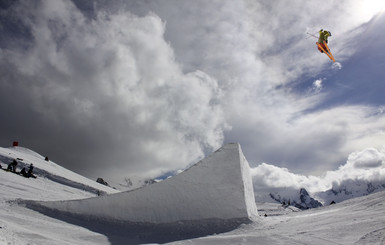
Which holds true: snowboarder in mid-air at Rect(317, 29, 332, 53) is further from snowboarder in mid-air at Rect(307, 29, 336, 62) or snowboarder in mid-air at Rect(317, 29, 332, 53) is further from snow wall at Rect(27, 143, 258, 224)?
snow wall at Rect(27, 143, 258, 224)

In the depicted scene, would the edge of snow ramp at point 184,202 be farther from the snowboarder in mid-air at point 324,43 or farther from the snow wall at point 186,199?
the snowboarder in mid-air at point 324,43

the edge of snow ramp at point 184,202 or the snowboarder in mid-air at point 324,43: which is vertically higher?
the snowboarder in mid-air at point 324,43

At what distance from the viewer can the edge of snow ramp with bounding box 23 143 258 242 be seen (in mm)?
13828

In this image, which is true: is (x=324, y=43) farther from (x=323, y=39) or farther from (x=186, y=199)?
(x=186, y=199)

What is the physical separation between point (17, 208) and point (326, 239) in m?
13.3

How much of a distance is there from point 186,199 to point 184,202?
17 cm

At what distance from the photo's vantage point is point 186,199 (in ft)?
47.3

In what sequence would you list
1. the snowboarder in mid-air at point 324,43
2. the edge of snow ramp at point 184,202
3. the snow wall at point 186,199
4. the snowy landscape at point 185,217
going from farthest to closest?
the snowboarder in mid-air at point 324,43 < the snow wall at point 186,199 < the edge of snow ramp at point 184,202 < the snowy landscape at point 185,217

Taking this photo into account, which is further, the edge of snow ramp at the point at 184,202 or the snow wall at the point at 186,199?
the snow wall at the point at 186,199

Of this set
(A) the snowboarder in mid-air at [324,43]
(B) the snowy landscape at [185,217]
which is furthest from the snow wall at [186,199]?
(A) the snowboarder in mid-air at [324,43]

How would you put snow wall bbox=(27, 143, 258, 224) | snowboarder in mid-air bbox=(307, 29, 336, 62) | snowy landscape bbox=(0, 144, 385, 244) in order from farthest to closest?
snowboarder in mid-air bbox=(307, 29, 336, 62) → snow wall bbox=(27, 143, 258, 224) → snowy landscape bbox=(0, 144, 385, 244)

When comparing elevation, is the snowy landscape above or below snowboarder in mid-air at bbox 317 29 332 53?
below

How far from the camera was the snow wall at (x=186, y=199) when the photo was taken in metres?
14.0

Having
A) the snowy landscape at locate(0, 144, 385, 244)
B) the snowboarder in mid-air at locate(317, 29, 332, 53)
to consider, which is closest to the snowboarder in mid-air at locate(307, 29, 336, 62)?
the snowboarder in mid-air at locate(317, 29, 332, 53)
